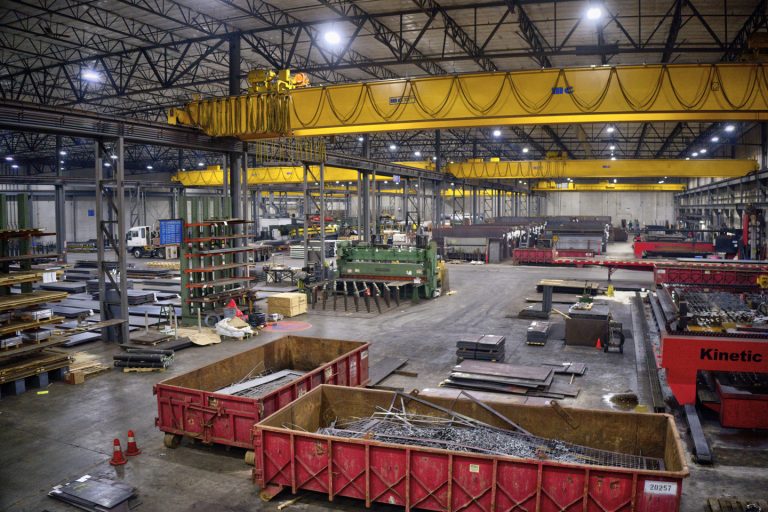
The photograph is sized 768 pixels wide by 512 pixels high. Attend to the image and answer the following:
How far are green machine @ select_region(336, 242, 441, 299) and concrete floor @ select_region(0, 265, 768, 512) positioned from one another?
3.27 meters

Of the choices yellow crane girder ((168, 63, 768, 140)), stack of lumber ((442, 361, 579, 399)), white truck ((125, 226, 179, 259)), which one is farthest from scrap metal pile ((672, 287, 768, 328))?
white truck ((125, 226, 179, 259))

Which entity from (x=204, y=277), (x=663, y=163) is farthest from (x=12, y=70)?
(x=663, y=163)

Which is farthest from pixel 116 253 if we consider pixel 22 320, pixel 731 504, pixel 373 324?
pixel 731 504

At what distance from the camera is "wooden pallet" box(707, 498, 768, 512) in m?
5.99

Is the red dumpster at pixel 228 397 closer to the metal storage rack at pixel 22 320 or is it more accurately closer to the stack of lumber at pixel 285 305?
the metal storage rack at pixel 22 320

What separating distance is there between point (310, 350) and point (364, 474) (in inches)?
178

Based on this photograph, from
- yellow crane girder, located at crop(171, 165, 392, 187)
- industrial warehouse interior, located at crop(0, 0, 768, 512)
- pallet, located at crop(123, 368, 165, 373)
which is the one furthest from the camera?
yellow crane girder, located at crop(171, 165, 392, 187)

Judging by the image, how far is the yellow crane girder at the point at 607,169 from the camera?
29.4 meters

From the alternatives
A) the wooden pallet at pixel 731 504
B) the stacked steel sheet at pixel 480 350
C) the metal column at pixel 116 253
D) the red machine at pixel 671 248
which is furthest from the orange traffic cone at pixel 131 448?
the red machine at pixel 671 248

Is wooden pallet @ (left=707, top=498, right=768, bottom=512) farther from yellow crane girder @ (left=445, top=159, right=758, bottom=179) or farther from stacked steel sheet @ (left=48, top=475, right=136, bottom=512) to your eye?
yellow crane girder @ (left=445, top=159, right=758, bottom=179)

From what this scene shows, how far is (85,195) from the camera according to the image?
4425 centimetres

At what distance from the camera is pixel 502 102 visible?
13.9 meters

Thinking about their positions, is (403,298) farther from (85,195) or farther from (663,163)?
(85,195)

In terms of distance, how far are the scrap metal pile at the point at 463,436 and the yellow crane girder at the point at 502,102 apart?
8.70 metres
